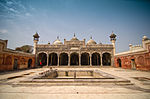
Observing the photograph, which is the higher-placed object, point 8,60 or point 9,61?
point 8,60

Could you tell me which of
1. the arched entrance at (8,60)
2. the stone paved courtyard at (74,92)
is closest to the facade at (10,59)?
the arched entrance at (8,60)

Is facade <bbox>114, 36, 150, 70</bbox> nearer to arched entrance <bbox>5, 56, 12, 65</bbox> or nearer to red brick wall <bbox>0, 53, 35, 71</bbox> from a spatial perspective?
red brick wall <bbox>0, 53, 35, 71</bbox>

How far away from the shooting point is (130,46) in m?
26.8

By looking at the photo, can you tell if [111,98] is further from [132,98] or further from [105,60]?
[105,60]

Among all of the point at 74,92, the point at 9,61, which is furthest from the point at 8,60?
the point at 74,92

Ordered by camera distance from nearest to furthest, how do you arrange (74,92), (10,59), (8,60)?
(74,92), (8,60), (10,59)

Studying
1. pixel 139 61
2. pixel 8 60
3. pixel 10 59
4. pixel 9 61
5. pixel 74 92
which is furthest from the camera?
pixel 139 61

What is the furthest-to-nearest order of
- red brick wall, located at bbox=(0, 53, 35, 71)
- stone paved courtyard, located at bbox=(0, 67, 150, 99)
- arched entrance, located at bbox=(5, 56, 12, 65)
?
arched entrance, located at bbox=(5, 56, 12, 65) → red brick wall, located at bbox=(0, 53, 35, 71) → stone paved courtyard, located at bbox=(0, 67, 150, 99)

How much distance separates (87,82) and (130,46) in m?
27.4

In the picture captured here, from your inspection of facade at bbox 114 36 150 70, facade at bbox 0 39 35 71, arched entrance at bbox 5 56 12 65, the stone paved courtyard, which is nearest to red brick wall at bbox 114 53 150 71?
facade at bbox 114 36 150 70

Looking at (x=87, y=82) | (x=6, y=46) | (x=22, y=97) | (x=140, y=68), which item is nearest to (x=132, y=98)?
(x=87, y=82)

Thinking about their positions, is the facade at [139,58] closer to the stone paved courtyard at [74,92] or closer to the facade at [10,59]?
the stone paved courtyard at [74,92]

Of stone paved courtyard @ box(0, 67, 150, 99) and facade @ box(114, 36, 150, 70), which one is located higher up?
facade @ box(114, 36, 150, 70)

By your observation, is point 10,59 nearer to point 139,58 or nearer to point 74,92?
point 74,92
